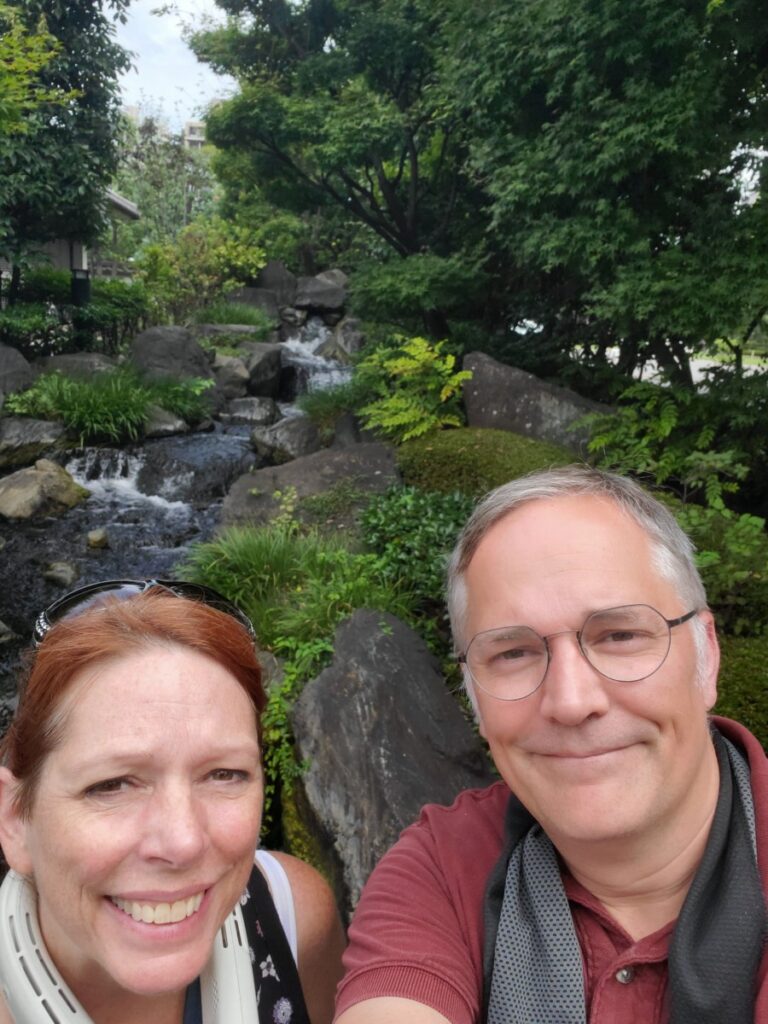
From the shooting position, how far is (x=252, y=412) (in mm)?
13531

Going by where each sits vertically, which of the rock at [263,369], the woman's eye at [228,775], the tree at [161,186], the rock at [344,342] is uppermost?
the tree at [161,186]

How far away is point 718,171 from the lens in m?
5.88

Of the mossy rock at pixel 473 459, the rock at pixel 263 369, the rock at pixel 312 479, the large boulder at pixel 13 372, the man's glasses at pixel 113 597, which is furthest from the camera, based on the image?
the rock at pixel 263 369

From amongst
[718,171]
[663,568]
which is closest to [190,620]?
[663,568]

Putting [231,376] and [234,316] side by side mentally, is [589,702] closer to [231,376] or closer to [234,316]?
[231,376]

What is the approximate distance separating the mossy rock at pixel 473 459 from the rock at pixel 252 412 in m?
6.69

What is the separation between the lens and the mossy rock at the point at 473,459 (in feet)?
20.5

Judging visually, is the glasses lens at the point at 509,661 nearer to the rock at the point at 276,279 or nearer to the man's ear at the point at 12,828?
the man's ear at the point at 12,828

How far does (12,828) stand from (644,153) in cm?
639

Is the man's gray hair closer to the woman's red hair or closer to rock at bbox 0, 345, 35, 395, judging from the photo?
the woman's red hair

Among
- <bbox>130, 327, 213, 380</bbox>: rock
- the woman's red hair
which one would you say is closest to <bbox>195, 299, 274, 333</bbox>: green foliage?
<bbox>130, 327, 213, 380</bbox>: rock

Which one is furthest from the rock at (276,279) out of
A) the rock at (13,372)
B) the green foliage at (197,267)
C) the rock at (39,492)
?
the rock at (39,492)

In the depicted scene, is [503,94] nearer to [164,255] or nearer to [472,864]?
[472,864]

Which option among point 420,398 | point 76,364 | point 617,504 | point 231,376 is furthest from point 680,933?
point 231,376
